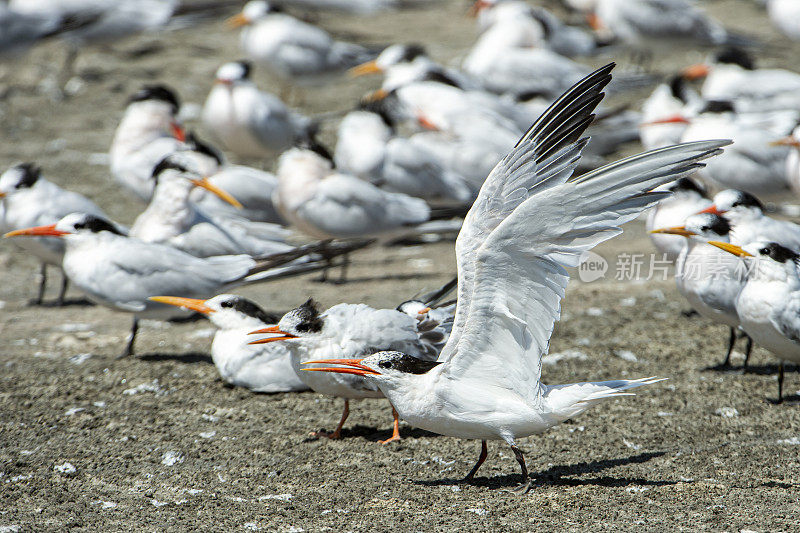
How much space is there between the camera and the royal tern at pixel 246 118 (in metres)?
8.00

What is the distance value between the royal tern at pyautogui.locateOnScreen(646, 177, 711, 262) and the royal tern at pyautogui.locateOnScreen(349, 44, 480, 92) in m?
2.81

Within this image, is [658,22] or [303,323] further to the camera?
[658,22]

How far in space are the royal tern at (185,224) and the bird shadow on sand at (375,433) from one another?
191cm

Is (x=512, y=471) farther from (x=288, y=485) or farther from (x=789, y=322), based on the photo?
(x=789, y=322)

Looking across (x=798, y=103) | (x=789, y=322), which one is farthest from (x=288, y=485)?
(x=798, y=103)

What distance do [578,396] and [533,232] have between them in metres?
0.69

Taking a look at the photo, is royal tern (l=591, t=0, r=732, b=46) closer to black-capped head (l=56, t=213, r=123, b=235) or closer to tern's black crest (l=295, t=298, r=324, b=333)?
black-capped head (l=56, t=213, r=123, b=235)

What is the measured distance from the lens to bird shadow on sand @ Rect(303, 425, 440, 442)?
3887 mm

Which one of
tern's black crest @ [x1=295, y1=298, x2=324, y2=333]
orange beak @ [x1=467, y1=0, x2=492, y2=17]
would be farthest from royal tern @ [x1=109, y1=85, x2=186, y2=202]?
orange beak @ [x1=467, y1=0, x2=492, y2=17]

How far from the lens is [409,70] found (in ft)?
27.6

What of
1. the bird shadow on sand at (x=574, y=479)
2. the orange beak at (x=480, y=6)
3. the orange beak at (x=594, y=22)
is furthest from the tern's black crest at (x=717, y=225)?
the orange beak at (x=480, y=6)

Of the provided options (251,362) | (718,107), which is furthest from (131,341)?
(718,107)

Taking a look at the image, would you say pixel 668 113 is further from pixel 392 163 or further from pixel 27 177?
pixel 27 177

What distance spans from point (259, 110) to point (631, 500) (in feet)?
18.5
